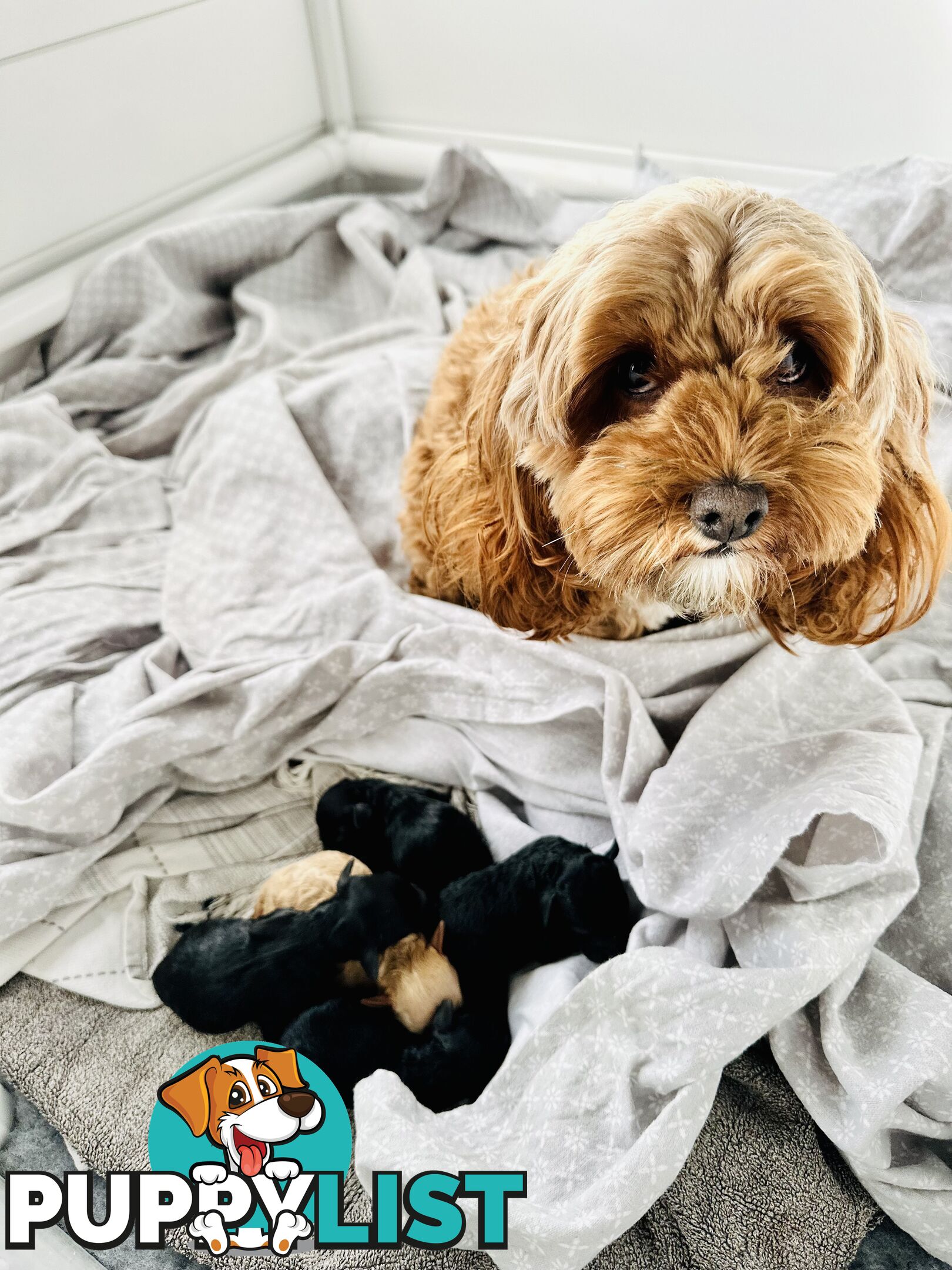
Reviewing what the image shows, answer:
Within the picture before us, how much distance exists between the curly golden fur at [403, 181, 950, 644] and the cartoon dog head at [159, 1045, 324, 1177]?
78 centimetres

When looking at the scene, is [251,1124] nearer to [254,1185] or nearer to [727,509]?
[254,1185]

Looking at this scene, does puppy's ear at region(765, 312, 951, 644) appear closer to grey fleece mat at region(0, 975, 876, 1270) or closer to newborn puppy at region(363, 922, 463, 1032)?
grey fleece mat at region(0, 975, 876, 1270)

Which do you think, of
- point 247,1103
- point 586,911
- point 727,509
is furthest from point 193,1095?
point 727,509

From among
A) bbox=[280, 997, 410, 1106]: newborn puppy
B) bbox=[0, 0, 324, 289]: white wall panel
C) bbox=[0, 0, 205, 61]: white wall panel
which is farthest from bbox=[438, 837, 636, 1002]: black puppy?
bbox=[0, 0, 205, 61]: white wall panel

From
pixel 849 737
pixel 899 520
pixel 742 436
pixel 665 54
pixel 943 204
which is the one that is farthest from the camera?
pixel 665 54

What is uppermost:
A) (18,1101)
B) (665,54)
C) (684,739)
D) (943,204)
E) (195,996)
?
(665,54)

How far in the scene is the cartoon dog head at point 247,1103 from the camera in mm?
1355

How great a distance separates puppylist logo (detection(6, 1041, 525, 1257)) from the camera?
1.30 metres

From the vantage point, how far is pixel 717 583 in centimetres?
135

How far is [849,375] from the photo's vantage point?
1326mm

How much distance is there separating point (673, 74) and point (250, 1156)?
2.76 m

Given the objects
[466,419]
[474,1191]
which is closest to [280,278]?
[466,419]

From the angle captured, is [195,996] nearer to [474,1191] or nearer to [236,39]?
[474,1191]

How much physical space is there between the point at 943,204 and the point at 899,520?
1012mm
